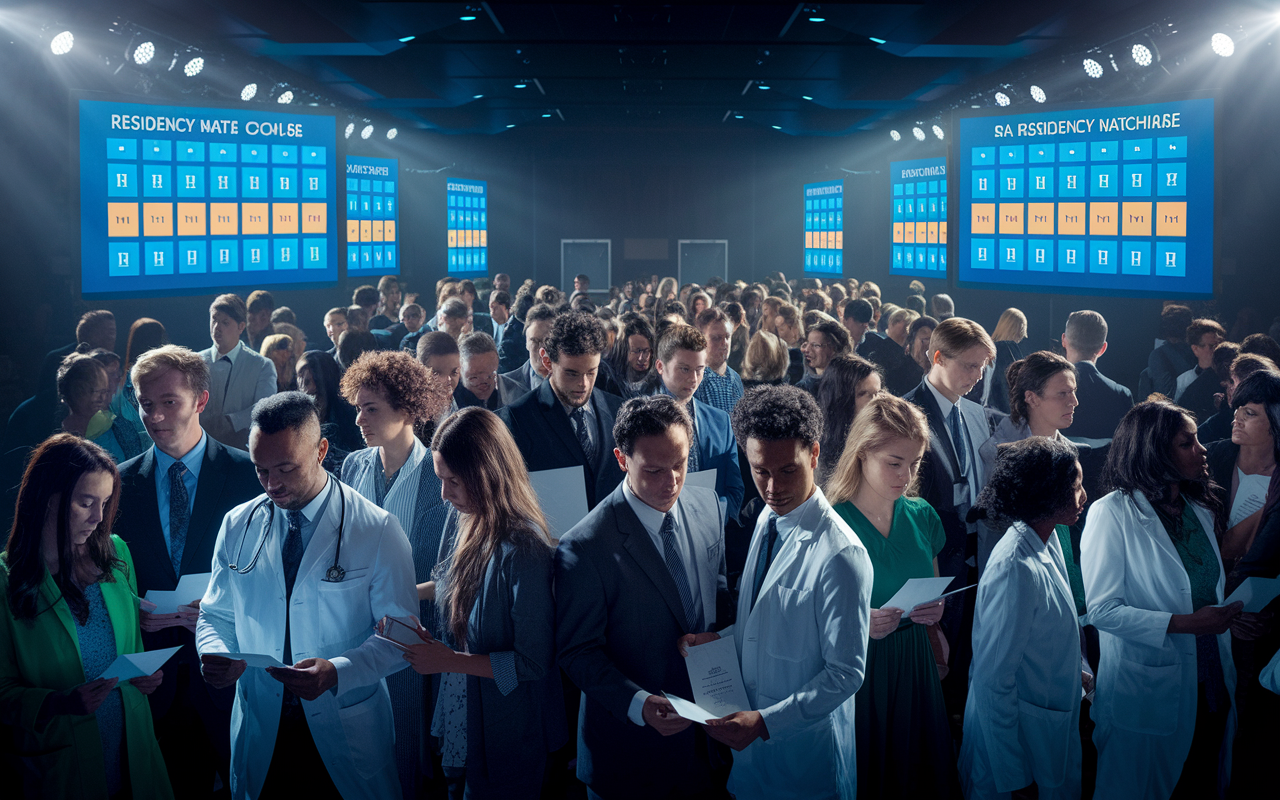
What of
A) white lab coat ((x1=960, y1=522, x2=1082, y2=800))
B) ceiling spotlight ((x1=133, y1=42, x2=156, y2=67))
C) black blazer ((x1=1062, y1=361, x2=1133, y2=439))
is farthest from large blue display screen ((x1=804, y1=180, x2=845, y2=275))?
white lab coat ((x1=960, y1=522, x2=1082, y2=800))

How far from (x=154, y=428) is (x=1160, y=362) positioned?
5.86 meters

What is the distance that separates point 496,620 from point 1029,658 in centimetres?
147

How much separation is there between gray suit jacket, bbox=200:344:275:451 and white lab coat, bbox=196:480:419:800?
2.62 metres

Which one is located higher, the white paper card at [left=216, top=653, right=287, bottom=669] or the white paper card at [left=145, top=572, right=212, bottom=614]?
the white paper card at [left=145, top=572, right=212, bottom=614]

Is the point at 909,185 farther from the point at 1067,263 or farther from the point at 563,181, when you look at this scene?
the point at 563,181

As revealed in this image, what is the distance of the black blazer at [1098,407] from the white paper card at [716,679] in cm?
325

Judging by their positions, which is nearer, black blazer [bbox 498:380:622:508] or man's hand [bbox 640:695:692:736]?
man's hand [bbox 640:695:692:736]

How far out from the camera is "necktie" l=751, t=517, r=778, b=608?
91.9 inches

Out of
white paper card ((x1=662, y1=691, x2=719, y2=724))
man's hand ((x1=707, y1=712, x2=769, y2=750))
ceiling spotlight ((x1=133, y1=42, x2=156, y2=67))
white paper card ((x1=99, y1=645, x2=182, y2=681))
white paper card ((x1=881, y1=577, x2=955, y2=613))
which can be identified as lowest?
man's hand ((x1=707, y1=712, x2=769, y2=750))

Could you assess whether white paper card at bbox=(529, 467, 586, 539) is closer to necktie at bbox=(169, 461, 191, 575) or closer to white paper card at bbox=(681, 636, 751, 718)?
white paper card at bbox=(681, 636, 751, 718)

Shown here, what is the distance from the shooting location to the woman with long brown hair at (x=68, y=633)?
2299 mm

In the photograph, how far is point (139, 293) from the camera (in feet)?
21.6

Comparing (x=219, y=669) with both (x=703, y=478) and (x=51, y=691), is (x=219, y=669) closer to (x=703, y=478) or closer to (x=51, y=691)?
(x=51, y=691)

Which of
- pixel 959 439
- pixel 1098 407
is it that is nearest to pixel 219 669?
pixel 959 439
